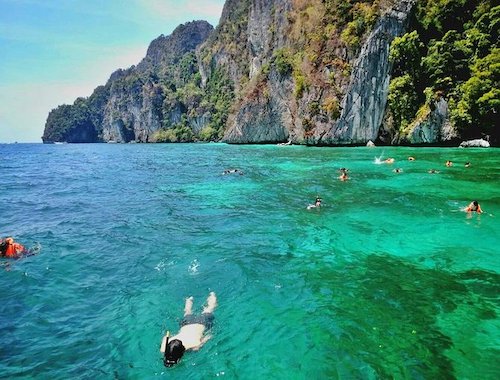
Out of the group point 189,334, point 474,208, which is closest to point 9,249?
point 189,334

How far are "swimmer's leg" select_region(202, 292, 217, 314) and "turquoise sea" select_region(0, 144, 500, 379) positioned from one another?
215mm

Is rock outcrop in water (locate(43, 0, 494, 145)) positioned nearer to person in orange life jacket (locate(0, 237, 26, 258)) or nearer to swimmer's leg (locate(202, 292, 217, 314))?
swimmer's leg (locate(202, 292, 217, 314))

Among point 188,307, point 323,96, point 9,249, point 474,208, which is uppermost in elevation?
point 323,96

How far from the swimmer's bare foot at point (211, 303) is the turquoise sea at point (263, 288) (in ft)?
0.72

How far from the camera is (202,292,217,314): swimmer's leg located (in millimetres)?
9281

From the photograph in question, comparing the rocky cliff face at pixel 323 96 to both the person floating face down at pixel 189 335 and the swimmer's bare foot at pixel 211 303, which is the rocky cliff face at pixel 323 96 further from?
the person floating face down at pixel 189 335

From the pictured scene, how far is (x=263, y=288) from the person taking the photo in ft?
33.8

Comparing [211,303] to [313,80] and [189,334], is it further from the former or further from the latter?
[313,80]

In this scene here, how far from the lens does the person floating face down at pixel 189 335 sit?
23.8ft

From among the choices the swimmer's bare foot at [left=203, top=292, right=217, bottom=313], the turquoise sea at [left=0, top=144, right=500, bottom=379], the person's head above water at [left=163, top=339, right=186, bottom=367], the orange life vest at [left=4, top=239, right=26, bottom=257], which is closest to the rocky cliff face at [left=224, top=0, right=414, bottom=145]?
the turquoise sea at [left=0, top=144, right=500, bottom=379]

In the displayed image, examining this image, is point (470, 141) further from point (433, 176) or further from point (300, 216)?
point (300, 216)

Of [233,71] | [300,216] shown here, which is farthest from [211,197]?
[233,71]

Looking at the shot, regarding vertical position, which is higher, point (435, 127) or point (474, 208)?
point (435, 127)

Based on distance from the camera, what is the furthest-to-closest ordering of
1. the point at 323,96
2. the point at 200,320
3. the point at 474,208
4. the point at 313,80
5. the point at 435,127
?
the point at 313,80
the point at 323,96
the point at 435,127
the point at 474,208
the point at 200,320
